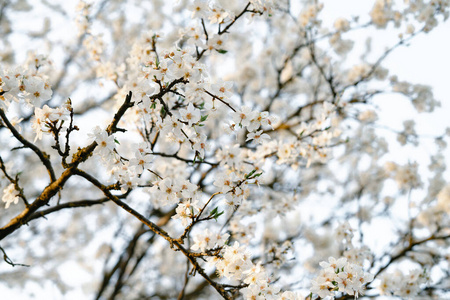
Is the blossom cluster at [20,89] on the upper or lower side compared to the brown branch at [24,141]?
upper

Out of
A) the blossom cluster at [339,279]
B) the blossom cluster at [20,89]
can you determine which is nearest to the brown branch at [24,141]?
the blossom cluster at [20,89]

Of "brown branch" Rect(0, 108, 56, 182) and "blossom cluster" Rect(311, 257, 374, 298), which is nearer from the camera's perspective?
"blossom cluster" Rect(311, 257, 374, 298)

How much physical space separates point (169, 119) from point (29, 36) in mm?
6483

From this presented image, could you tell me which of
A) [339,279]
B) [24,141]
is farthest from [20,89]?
[339,279]

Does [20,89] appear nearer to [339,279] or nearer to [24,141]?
[24,141]

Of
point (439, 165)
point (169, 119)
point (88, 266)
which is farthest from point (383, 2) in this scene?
point (88, 266)

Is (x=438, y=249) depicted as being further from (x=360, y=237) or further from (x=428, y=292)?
(x=360, y=237)

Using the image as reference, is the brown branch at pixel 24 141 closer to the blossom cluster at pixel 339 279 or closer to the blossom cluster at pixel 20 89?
the blossom cluster at pixel 20 89

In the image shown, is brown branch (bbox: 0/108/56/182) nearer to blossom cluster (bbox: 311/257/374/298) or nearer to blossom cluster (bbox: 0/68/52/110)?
blossom cluster (bbox: 0/68/52/110)

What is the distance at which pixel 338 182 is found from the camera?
7.53 meters

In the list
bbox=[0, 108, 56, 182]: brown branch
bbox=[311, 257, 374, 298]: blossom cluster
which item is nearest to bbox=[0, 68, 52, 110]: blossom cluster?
bbox=[0, 108, 56, 182]: brown branch

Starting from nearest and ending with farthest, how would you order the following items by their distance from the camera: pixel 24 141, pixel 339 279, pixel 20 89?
pixel 339 279 < pixel 20 89 < pixel 24 141

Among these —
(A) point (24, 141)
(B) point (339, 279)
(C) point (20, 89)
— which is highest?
(C) point (20, 89)

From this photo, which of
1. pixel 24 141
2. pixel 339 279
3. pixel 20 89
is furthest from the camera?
pixel 24 141
